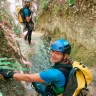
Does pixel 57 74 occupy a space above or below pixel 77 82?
above

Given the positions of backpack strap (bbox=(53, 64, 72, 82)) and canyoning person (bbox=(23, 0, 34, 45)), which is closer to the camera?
backpack strap (bbox=(53, 64, 72, 82))

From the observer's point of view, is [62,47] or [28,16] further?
[28,16]

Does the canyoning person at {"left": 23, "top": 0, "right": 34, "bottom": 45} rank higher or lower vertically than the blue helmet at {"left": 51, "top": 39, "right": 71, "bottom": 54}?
lower

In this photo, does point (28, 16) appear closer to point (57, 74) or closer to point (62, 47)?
point (62, 47)

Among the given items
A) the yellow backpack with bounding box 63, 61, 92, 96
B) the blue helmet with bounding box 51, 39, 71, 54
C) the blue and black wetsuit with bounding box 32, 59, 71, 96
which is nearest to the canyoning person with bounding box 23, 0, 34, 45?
the blue helmet with bounding box 51, 39, 71, 54

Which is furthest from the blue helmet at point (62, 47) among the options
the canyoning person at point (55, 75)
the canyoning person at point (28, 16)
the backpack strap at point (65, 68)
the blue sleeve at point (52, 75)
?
the canyoning person at point (28, 16)

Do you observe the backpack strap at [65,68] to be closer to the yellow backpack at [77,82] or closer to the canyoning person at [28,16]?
the yellow backpack at [77,82]

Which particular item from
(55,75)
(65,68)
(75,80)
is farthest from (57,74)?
(75,80)

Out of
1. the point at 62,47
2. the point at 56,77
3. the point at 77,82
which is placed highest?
the point at 62,47

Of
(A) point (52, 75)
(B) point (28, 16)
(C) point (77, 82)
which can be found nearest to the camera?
(A) point (52, 75)

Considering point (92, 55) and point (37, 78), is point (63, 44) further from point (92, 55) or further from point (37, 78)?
point (92, 55)

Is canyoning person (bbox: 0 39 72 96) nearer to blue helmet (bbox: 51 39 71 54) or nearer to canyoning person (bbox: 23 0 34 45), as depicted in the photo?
blue helmet (bbox: 51 39 71 54)

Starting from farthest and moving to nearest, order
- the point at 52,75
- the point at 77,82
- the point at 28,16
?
1. the point at 28,16
2. the point at 77,82
3. the point at 52,75

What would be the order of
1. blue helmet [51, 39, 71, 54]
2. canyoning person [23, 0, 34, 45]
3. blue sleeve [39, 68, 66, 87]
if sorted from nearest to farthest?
blue sleeve [39, 68, 66, 87] < blue helmet [51, 39, 71, 54] < canyoning person [23, 0, 34, 45]
